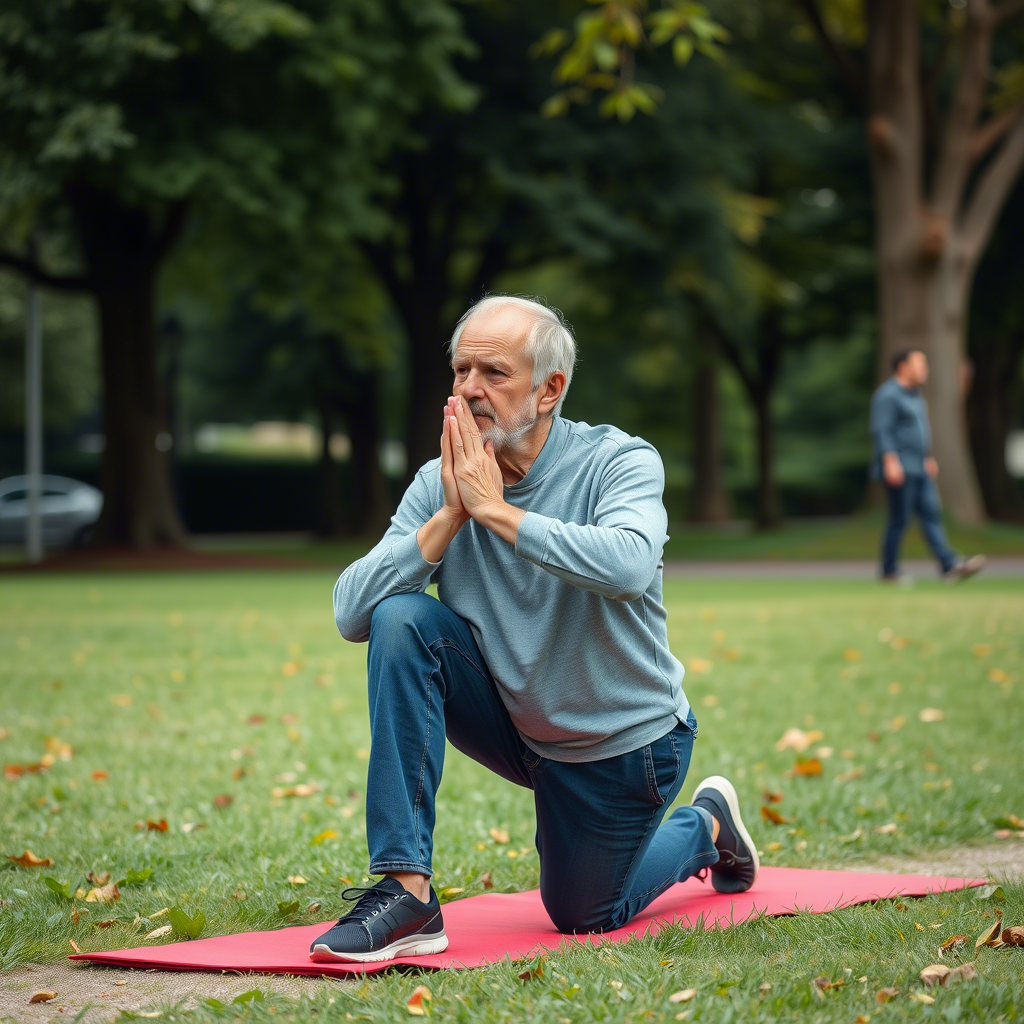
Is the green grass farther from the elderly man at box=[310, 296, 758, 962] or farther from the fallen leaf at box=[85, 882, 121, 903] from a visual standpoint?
the elderly man at box=[310, 296, 758, 962]

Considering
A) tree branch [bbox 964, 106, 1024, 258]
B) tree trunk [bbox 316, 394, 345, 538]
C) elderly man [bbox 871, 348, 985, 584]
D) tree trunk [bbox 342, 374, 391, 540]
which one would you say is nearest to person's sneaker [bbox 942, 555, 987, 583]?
elderly man [bbox 871, 348, 985, 584]

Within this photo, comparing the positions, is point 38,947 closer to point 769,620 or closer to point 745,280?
point 769,620

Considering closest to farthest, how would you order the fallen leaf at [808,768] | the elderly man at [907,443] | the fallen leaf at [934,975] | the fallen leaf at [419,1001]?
the fallen leaf at [419,1001], the fallen leaf at [934,975], the fallen leaf at [808,768], the elderly man at [907,443]

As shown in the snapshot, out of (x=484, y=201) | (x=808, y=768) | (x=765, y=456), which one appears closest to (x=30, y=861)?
(x=808, y=768)

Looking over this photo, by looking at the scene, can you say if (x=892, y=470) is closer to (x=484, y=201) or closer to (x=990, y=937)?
(x=990, y=937)

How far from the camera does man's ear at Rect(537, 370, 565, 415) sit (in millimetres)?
3654

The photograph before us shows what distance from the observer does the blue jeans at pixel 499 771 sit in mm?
3410

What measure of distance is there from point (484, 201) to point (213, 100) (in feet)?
22.5

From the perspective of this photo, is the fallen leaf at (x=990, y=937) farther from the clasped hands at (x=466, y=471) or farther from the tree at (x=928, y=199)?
the tree at (x=928, y=199)

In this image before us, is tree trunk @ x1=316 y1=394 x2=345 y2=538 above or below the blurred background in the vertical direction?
below

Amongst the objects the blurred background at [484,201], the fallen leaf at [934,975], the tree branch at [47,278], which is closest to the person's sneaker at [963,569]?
the blurred background at [484,201]

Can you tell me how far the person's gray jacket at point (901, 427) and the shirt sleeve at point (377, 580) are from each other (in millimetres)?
10632

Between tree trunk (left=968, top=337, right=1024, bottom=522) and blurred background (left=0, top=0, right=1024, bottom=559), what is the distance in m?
0.09

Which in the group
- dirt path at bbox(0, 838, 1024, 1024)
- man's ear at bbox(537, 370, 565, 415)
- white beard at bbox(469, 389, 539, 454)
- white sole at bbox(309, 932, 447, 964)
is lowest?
dirt path at bbox(0, 838, 1024, 1024)
